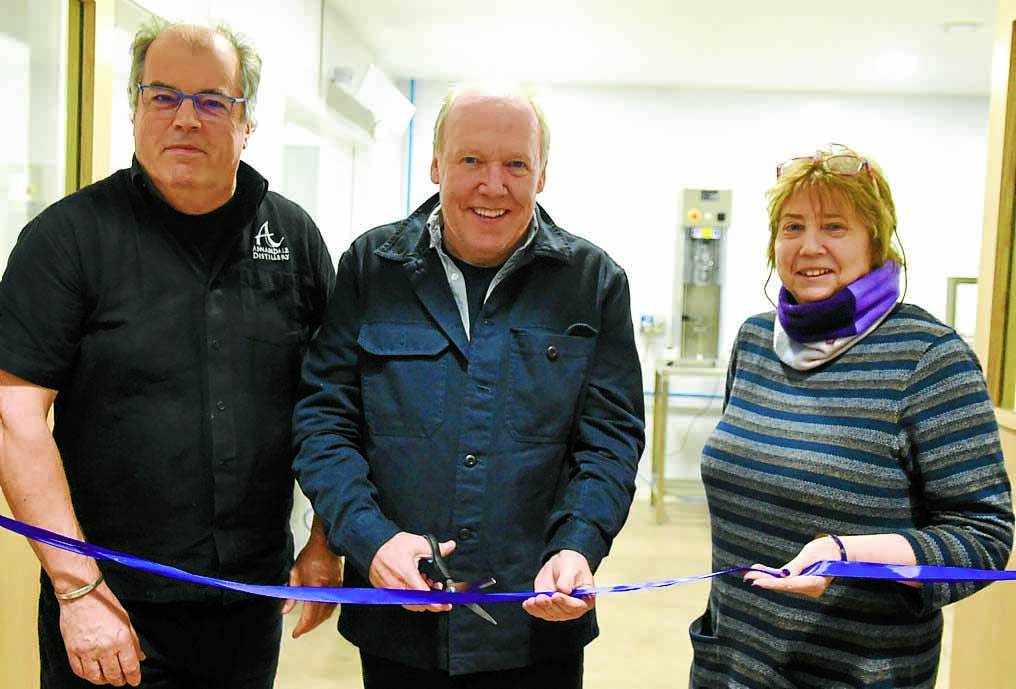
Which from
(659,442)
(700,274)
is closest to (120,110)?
(659,442)

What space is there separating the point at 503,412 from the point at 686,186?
5706mm

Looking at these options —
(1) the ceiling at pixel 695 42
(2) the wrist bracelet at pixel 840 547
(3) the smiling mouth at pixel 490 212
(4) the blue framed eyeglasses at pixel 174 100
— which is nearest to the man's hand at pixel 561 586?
(2) the wrist bracelet at pixel 840 547

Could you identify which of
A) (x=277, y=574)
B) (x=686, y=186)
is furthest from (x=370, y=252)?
(x=686, y=186)

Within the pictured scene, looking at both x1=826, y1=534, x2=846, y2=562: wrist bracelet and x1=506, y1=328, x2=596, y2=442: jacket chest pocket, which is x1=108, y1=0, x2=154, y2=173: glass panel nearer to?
x1=506, y1=328, x2=596, y2=442: jacket chest pocket

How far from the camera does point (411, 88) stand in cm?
699

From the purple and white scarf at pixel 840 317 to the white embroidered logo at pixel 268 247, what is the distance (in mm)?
908

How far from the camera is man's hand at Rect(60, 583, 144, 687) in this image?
136 cm

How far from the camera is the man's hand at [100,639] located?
1.36m

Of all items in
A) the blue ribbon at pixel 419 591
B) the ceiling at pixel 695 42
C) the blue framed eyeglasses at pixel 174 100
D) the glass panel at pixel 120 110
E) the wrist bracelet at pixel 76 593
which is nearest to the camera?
the blue ribbon at pixel 419 591

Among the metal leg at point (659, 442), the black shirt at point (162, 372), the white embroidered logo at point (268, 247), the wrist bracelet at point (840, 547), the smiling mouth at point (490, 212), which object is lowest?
the metal leg at point (659, 442)

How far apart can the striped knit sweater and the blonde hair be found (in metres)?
0.14

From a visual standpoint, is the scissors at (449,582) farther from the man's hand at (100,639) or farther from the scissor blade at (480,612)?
the man's hand at (100,639)

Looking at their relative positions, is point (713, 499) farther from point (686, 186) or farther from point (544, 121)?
point (686, 186)

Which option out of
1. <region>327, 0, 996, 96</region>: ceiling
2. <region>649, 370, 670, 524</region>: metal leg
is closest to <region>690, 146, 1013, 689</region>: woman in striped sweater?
<region>327, 0, 996, 96</region>: ceiling
